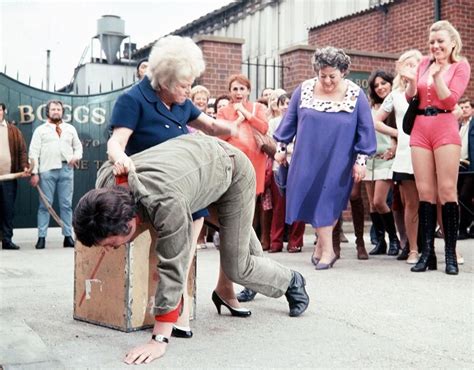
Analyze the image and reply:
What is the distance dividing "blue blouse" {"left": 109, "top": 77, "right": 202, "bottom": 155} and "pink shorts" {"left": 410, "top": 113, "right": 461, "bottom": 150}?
9.16ft

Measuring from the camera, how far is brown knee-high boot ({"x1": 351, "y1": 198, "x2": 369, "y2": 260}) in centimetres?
724

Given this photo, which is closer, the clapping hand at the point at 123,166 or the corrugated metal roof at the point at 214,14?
the clapping hand at the point at 123,166

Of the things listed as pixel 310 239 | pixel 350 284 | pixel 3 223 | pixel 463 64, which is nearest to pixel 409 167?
pixel 463 64

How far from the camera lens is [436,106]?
6.04m

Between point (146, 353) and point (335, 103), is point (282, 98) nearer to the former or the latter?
point (335, 103)

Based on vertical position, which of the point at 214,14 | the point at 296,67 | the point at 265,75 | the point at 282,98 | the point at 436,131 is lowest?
the point at 436,131

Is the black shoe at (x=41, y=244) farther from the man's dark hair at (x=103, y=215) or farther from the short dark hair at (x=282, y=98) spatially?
the man's dark hair at (x=103, y=215)

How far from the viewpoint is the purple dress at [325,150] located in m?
6.41

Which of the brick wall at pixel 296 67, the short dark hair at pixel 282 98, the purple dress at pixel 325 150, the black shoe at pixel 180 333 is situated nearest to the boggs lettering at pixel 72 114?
the brick wall at pixel 296 67

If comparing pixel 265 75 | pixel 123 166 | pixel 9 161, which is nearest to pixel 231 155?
pixel 123 166

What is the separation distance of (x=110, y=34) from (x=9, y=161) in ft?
28.7

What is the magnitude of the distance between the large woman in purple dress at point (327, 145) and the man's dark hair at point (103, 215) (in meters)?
3.53

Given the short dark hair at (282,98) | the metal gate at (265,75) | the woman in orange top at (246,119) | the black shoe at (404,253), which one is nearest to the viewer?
the black shoe at (404,253)

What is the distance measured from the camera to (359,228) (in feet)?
24.2
